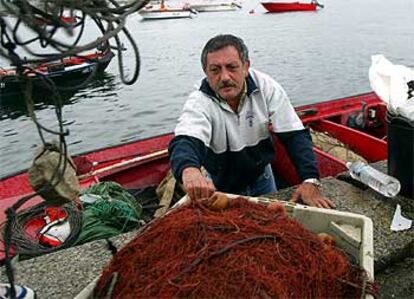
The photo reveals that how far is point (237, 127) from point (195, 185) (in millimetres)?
1013

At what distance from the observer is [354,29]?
1208 inches

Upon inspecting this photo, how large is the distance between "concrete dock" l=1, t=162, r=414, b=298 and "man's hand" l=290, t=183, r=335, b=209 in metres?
0.15

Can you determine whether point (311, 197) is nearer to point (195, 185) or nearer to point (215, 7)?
point (195, 185)

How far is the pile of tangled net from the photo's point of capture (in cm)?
157

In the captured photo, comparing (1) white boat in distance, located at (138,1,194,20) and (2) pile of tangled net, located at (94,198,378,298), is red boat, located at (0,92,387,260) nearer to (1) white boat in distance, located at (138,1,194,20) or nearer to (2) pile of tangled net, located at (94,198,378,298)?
(2) pile of tangled net, located at (94,198,378,298)

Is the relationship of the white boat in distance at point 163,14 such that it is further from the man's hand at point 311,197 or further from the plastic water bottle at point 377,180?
the man's hand at point 311,197

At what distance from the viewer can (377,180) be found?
3.15 metres

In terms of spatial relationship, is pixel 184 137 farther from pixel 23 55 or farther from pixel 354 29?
pixel 354 29

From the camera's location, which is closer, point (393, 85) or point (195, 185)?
point (195, 185)

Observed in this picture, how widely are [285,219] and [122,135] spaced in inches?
447

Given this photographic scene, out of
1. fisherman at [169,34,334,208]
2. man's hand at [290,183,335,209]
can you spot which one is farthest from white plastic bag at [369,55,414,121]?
man's hand at [290,183,335,209]

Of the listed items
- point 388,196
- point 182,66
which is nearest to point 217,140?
point 388,196

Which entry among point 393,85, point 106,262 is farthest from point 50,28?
point 393,85

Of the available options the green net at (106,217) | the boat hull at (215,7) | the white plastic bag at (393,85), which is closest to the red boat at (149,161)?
the green net at (106,217)
